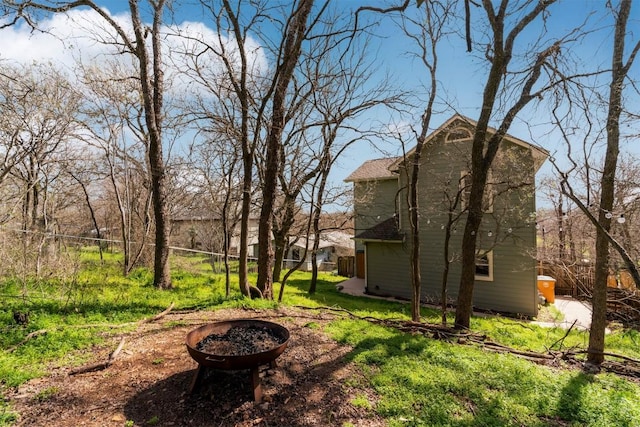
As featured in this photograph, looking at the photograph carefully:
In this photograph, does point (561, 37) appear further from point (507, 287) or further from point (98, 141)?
point (98, 141)

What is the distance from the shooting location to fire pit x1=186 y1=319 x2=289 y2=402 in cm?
280

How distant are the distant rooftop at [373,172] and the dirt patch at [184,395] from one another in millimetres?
11130

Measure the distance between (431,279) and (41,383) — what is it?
36.0 ft

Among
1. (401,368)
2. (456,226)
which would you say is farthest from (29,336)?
(456,226)

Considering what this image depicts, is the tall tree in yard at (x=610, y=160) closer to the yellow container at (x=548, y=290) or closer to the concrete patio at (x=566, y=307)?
the concrete patio at (x=566, y=307)

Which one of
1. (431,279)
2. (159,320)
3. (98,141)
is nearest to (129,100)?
(98,141)

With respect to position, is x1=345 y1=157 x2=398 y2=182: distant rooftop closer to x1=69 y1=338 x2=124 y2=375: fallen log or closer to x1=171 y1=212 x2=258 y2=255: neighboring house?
x1=171 y1=212 x2=258 y2=255: neighboring house

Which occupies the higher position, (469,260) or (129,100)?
(129,100)

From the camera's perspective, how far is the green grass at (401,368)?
3.01 metres

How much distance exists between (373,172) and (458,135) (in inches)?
175

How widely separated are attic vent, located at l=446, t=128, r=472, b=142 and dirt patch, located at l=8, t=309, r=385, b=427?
382 inches

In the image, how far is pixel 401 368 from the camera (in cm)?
374

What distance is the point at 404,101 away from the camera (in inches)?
309

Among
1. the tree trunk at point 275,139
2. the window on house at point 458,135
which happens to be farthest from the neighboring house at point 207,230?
the window on house at point 458,135
